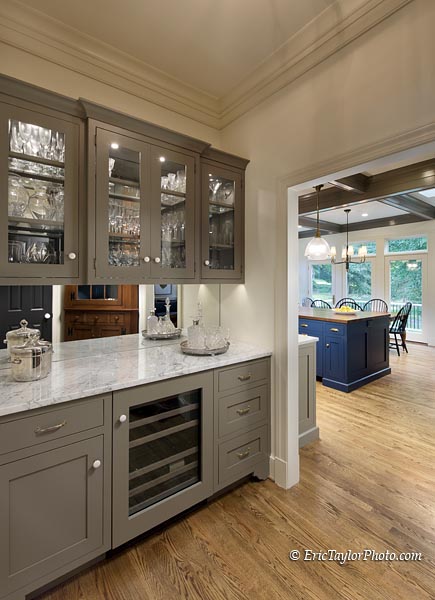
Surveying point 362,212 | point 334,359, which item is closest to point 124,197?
point 334,359

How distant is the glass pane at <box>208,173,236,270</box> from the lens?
2.32 m

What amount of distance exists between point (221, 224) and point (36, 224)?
128 cm

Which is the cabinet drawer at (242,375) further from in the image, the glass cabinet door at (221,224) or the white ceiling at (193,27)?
the white ceiling at (193,27)

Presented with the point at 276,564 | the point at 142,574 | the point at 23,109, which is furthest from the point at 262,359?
the point at 23,109

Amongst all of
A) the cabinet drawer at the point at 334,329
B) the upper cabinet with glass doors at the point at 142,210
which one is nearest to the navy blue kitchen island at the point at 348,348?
the cabinet drawer at the point at 334,329

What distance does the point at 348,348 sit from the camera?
406 cm

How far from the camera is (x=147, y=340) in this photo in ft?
7.57

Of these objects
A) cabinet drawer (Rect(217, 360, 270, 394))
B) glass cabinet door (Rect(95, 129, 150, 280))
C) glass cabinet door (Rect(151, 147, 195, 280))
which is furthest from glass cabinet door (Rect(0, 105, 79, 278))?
cabinet drawer (Rect(217, 360, 270, 394))

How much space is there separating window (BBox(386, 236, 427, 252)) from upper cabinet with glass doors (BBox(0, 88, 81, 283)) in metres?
7.90

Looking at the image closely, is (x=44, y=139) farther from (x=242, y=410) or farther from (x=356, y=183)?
(x=356, y=183)

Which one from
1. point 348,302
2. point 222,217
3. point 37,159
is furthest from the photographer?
point 348,302

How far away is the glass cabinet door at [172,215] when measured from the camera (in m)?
1.98

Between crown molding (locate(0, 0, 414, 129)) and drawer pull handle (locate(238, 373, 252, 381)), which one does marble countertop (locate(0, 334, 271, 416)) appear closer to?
drawer pull handle (locate(238, 373, 252, 381))

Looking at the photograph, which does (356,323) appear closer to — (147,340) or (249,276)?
(249,276)
